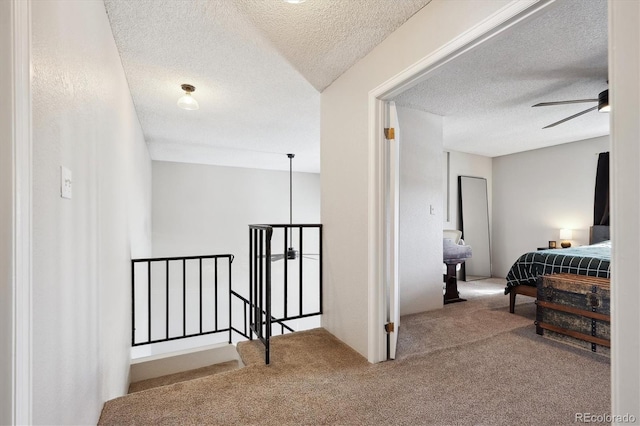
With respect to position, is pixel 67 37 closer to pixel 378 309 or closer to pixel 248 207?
pixel 378 309

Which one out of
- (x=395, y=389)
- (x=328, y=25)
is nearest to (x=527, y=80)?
(x=328, y=25)

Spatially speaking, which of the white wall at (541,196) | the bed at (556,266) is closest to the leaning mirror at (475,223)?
the white wall at (541,196)

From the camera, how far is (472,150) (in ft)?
17.7

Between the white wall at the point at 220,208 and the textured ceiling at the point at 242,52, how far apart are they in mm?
2119

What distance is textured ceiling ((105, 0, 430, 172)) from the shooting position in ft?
5.94

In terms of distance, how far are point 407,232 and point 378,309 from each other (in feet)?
4.74

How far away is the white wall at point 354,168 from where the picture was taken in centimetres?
176

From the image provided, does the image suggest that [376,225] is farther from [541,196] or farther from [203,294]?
[203,294]

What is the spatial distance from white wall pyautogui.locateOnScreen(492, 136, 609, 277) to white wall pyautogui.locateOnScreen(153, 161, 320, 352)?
427 centimetres

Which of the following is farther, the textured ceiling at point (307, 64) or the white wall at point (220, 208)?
the white wall at point (220, 208)

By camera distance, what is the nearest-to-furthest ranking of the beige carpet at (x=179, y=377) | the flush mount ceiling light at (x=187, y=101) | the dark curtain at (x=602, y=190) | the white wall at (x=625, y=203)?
1. the white wall at (x=625, y=203)
2. the flush mount ceiling light at (x=187, y=101)
3. the beige carpet at (x=179, y=377)
4. the dark curtain at (x=602, y=190)

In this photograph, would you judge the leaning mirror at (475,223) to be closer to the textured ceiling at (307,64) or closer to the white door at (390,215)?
the textured ceiling at (307,64)
